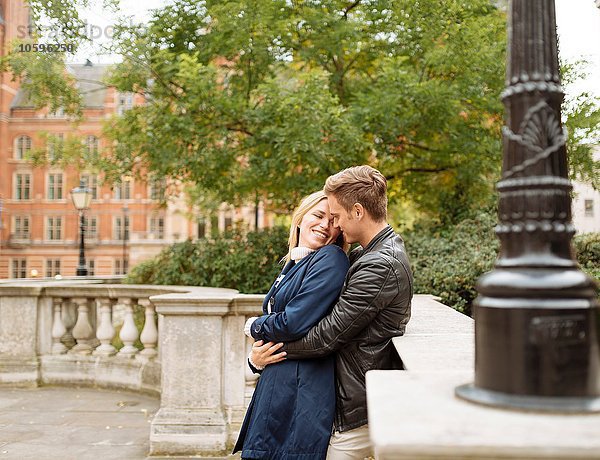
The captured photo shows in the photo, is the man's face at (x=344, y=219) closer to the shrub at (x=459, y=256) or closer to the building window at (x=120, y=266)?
the shrub at (x=459, y=256)

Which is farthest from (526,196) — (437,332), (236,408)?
(236,408)

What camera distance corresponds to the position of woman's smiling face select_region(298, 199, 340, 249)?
128 inches

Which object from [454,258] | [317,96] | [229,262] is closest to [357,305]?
[454,258]

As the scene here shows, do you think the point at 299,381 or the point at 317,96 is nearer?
the point at 299,381

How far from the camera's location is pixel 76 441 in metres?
6.12

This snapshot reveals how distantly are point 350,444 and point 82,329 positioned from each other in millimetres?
6432

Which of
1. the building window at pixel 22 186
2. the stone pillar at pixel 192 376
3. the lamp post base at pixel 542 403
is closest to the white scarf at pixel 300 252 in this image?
the lamp post base at pixel 542 403

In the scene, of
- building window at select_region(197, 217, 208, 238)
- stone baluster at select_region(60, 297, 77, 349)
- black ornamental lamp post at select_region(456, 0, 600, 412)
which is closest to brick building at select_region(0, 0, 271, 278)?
building window at select_region(197, 217, 208, 238)

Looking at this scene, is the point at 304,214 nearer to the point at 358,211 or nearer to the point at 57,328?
the point at 358,211

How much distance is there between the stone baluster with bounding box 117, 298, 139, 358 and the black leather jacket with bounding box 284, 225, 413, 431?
5374 millimetres

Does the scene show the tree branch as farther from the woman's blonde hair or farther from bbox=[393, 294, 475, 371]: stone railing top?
the woman's blonde hair

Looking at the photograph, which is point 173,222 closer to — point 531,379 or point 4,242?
point 4,242

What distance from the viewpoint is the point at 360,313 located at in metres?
2.84

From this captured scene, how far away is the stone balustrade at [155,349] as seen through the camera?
5.79 meters
